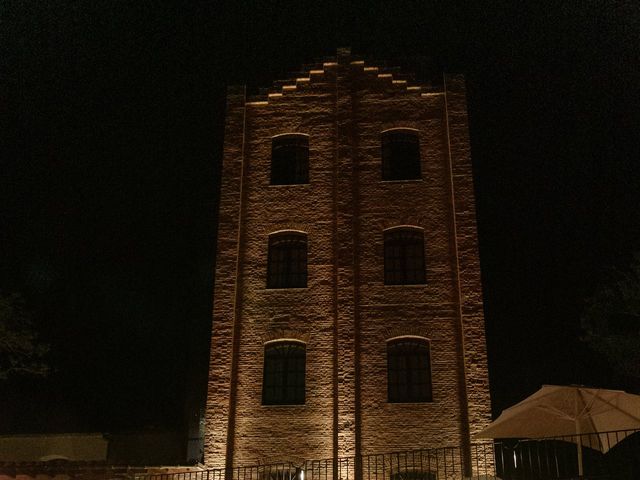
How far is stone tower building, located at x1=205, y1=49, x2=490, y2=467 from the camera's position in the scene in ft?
53.2

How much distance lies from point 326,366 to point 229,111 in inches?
321

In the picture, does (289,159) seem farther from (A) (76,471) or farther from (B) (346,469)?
(A) (76,471)

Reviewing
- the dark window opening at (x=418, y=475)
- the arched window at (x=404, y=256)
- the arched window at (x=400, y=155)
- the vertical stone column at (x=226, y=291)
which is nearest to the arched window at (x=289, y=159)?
the vertical stone column at (x=226, y=291)

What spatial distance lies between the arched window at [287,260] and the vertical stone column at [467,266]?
13.4ft

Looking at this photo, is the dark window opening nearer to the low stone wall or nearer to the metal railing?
the metal railing

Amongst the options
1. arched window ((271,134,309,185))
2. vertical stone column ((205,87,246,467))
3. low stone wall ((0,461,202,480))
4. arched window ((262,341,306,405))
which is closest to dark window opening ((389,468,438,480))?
arched window ((262,341,306,405))

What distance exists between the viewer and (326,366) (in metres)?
16.7

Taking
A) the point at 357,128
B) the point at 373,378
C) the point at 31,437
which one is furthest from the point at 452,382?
the point at 31,437

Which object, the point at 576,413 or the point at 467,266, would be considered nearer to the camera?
the point at 576,413

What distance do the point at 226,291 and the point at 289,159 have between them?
4414 millimetres

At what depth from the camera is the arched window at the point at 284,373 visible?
54.7 feet

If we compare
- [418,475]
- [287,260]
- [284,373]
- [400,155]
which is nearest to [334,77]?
[400,155]

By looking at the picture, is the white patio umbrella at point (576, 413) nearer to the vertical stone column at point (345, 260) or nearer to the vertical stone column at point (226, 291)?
the vertical stone column at point (345, 260)

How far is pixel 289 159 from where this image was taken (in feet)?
64.2
